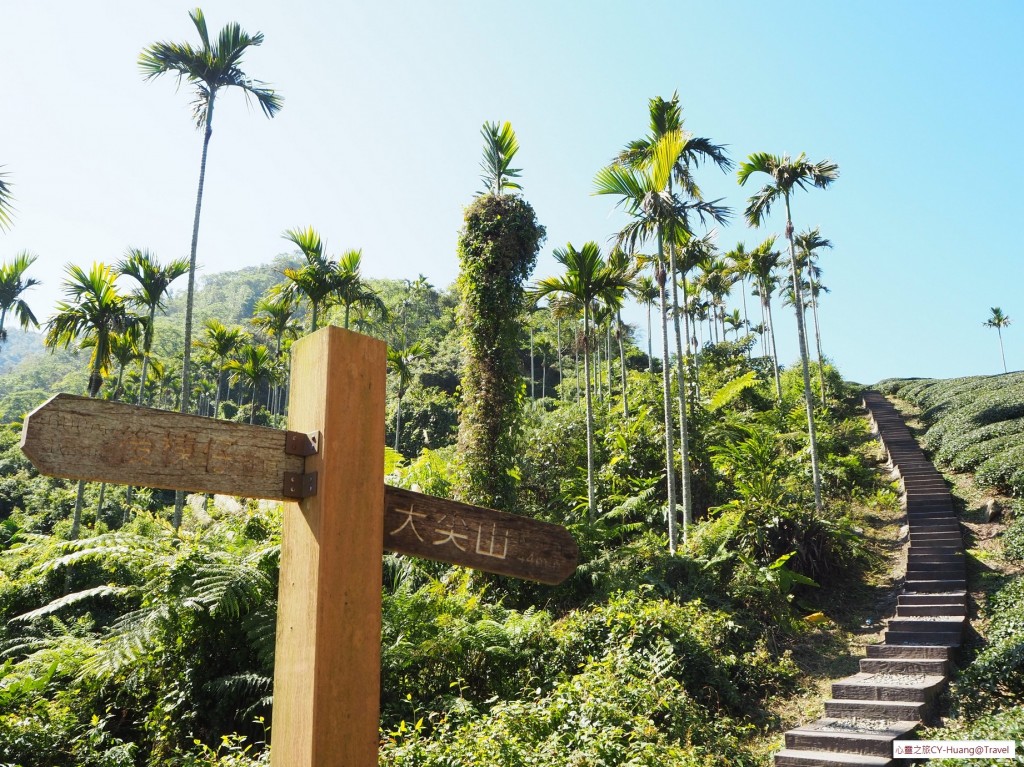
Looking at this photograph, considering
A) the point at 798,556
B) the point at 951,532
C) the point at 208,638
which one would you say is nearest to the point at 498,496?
the point at 798,556

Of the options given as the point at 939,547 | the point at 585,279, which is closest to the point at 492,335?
the point at 585,279

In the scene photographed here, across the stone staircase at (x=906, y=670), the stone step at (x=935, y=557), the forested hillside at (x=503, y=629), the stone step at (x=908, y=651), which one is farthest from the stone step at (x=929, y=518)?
the stone step at (x=908, y=651)

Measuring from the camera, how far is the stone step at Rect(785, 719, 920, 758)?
705 cm

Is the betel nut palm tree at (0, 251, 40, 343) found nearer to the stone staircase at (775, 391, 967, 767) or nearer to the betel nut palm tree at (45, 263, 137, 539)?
the betel nut palm tree at (45, 263, 137, 539)

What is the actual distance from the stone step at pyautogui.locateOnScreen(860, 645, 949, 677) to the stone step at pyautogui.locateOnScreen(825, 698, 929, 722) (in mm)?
922

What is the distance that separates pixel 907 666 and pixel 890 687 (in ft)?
3.04

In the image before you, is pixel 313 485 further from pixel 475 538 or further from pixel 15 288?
pixel 15 288

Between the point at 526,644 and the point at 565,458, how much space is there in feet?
29.2

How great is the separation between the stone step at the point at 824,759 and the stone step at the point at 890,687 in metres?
1.36

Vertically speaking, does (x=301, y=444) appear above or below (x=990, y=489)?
below

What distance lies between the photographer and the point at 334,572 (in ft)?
6.12

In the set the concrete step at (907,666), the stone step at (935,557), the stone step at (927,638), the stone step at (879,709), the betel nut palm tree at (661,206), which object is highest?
the betel nut palm tree at (661,206)

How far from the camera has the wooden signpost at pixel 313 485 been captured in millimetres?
1659

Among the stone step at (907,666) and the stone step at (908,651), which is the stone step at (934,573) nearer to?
the stone step at (908,651)
